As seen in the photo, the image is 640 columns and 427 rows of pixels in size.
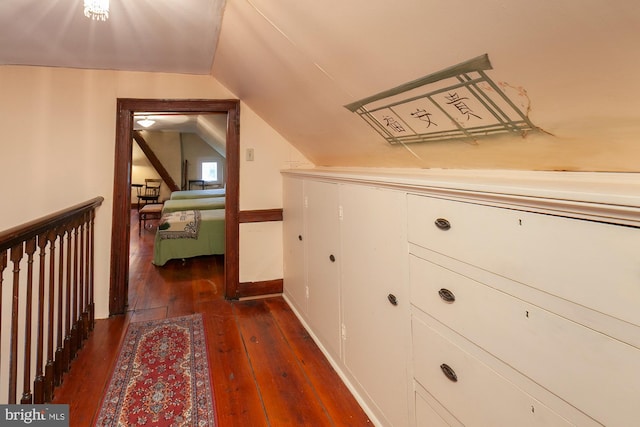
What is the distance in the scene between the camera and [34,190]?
93.4 inches

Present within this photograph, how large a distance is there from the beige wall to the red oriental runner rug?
71 cm

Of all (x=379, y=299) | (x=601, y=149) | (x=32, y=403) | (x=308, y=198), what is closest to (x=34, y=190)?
(x=32, y=403)

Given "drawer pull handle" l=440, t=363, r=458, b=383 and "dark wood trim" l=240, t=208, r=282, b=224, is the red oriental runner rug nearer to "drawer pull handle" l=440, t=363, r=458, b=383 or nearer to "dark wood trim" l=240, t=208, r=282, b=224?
"dark wood trim" l=240, t=208, r=282, b=224

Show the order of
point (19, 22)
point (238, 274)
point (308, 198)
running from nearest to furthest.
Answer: point (19, 22)
point (308, 198)
point (238, 274)

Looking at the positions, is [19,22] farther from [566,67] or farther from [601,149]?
[601,149]

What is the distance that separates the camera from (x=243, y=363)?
1923 millimetres

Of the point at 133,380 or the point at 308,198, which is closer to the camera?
the point at 133,380

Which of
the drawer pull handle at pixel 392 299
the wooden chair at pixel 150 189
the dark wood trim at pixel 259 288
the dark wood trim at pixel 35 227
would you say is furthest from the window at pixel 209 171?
the drawer pull handle at pixel 392 299

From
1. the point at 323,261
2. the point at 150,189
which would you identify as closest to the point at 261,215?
the point at 323,261

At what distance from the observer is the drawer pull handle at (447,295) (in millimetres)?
970

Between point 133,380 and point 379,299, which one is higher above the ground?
point 379,299

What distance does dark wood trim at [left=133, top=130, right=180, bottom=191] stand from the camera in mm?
7585

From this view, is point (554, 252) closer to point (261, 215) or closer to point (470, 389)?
point (470, 389)

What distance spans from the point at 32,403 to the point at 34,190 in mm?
1604
